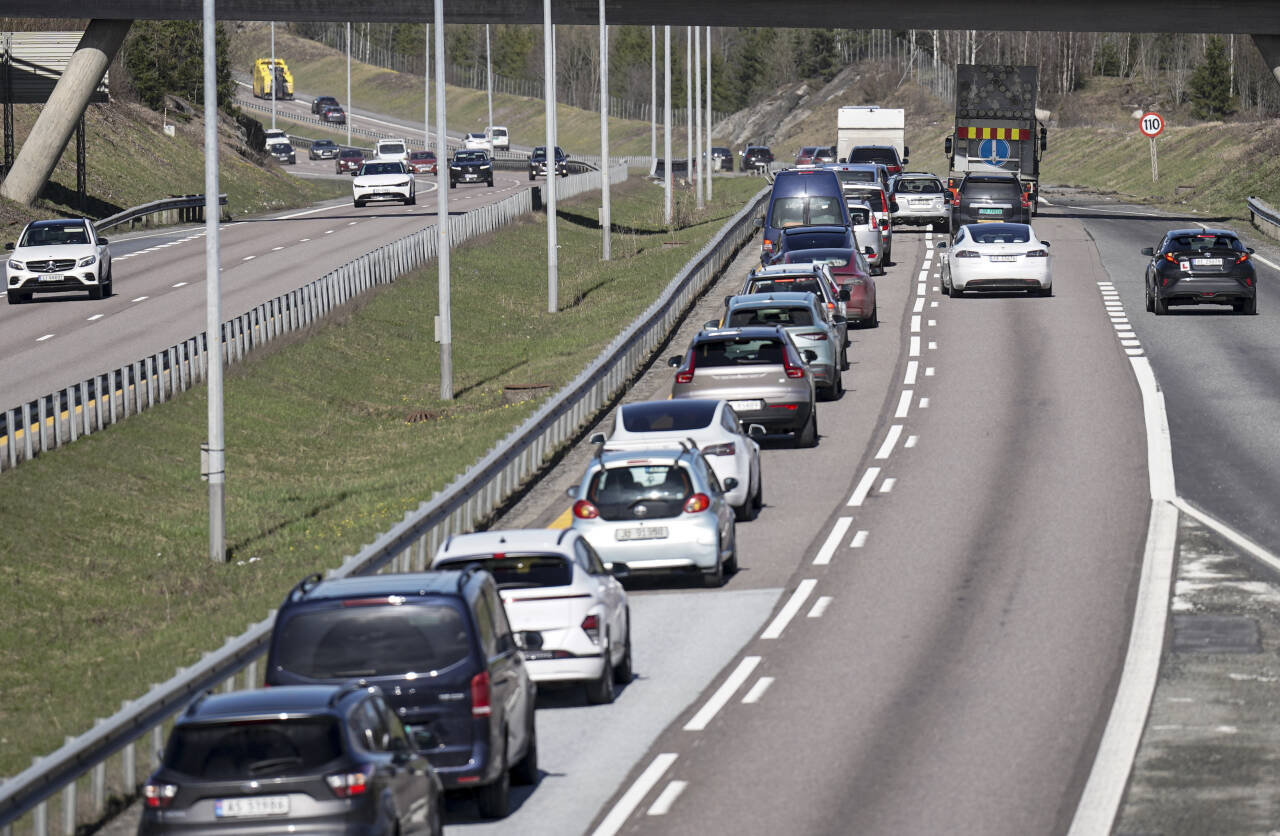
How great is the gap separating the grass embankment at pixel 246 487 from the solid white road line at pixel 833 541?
216 inches

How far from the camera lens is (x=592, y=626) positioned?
55.5 feet

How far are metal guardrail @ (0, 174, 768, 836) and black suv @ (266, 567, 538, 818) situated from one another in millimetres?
1332

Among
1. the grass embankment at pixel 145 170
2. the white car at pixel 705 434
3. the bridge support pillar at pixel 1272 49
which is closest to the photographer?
the white car at pixel 705 434

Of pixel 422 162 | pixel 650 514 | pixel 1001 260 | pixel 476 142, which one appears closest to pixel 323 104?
pixel 476 142

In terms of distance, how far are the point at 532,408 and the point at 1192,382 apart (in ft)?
36.5

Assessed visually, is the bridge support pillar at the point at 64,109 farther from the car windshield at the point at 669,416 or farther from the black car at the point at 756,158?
the black car at the point at 756,158

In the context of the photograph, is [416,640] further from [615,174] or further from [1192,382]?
[615,174]

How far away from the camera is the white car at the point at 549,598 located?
16875 mm

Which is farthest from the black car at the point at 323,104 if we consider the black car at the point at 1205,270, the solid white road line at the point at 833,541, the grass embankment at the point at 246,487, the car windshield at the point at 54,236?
the solid white road line at the point at 833,541

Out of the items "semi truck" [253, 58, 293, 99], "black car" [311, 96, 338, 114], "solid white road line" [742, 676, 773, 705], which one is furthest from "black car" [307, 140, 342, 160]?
"solid white road line" [742, 676, 773, 705]

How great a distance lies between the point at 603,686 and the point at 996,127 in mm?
50795

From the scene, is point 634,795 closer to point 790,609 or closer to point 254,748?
point 254,748

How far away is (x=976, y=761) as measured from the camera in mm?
15594

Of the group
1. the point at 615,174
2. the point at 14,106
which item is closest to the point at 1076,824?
the point at 14,106
